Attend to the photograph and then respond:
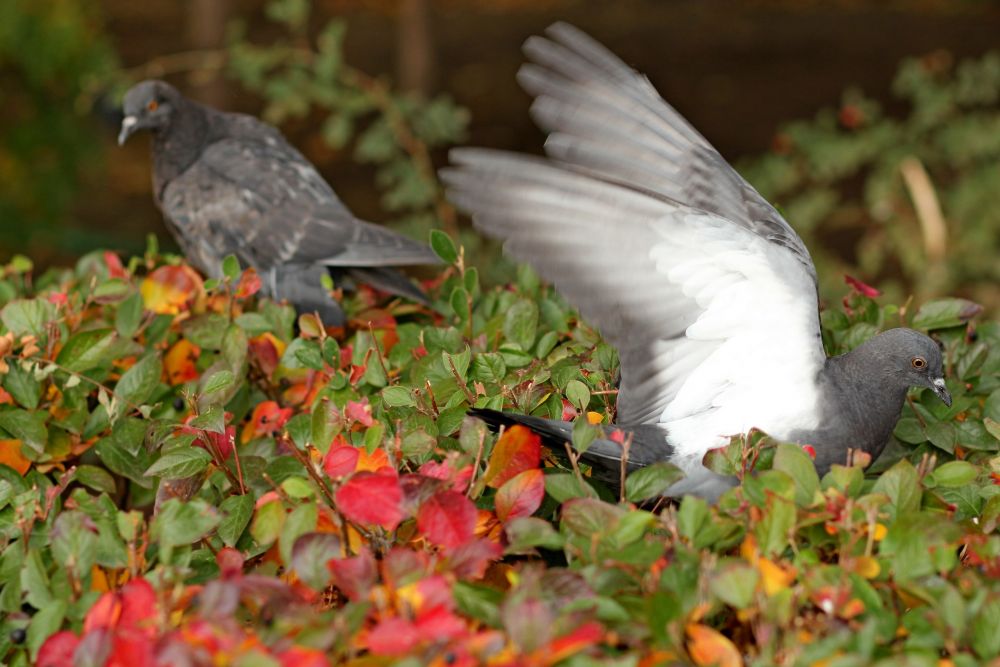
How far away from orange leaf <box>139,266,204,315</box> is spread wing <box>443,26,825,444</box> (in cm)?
85

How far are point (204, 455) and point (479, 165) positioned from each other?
0.67 m

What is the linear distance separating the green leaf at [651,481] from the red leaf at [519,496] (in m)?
0.13

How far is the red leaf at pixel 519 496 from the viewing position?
5.34ft

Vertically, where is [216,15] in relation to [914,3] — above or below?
above

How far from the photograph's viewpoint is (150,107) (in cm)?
414

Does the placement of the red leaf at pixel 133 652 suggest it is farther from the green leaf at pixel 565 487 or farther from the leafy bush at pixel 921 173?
the leafy bush at pixel 921 173

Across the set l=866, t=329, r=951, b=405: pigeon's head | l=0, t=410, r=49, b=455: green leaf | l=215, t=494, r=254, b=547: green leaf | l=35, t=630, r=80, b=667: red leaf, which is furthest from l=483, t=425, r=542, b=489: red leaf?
l=0, t=410, r=49, b=455: green leaf

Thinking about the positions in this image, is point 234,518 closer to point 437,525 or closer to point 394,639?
point 437,525

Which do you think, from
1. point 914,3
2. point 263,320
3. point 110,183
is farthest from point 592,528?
point 914,3

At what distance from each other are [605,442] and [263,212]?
2230 mm

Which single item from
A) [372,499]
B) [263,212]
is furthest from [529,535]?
[263,212]

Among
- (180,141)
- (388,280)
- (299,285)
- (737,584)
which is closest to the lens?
(737,584)

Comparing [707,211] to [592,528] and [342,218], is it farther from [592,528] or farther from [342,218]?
[342,218]

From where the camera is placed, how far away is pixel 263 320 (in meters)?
2.38
